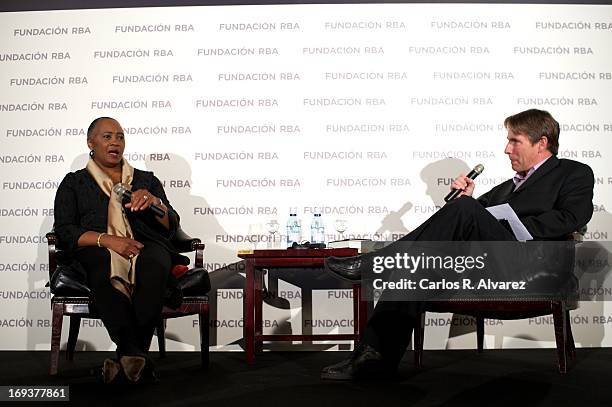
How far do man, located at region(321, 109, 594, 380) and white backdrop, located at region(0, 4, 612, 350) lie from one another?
0.88 metres

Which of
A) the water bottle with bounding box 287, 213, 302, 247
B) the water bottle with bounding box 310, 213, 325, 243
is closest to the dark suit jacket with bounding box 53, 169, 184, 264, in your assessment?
the water bottle with bounding box 287, 213, 302, 247

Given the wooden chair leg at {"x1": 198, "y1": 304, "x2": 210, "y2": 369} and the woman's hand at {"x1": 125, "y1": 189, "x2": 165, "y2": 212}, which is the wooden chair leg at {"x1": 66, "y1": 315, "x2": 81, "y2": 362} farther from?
the woman's hand at {"x1": 125, "y1": 189, "x2": 165, "y2": 212}

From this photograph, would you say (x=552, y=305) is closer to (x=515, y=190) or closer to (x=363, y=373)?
(x=515, y=190)

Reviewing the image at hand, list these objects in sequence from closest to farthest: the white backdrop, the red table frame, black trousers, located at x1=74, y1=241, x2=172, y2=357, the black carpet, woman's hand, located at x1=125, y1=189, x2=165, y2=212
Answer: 1. the black carpet
2. black trousers, located at x1=74, y1=241, x2=172, y2=357
3. woman's hand, located at x1=125, y1=189, x2=165, y2=212
4. the red table frame
5. the white backdrop

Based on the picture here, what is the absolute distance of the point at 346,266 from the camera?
286 cm

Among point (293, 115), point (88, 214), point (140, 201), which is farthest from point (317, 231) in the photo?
point (88, 214)

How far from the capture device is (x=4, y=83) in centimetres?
458

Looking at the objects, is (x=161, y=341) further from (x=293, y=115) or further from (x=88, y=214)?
(x=293, y=115)

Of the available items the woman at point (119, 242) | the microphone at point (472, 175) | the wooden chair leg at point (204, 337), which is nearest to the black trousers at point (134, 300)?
the woman at point (119, 242)

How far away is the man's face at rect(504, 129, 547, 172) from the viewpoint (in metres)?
3.51

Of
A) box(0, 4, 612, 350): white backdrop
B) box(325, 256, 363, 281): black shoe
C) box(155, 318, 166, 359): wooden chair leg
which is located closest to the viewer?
box(325, 256, 363, 281): black shoe

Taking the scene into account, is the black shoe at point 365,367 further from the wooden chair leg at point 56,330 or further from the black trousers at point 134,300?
the wooden chair leg at point 56,330

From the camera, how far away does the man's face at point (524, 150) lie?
351 centimetres

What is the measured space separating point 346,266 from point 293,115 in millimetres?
1841
